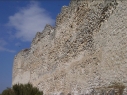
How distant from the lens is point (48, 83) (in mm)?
11352

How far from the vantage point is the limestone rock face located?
724 centimetres

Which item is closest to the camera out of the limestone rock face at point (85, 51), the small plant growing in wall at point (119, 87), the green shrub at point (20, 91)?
the small plant growing in wall at point (119, 87)

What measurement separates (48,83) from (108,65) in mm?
4518

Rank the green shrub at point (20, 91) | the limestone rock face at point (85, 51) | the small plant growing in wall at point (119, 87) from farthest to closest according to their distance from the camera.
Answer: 1. the green shrub at point (20, 91)
2. the limestone rock face at point (85, 51)
3. the small plant growing in wall at point (119, 87)

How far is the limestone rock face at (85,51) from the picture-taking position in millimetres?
7238

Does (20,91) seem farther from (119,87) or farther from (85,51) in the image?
(119,87)

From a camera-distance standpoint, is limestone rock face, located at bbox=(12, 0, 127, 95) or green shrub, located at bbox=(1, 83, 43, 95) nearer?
limestone rock face, located at bbox=(12, 0, 127, 95)

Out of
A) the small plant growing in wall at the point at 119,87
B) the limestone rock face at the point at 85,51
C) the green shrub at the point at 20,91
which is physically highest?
the limestone rock face at the point at 85,51

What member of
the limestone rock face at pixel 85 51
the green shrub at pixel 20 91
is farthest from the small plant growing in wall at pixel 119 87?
the green shrub at pixel 20 91

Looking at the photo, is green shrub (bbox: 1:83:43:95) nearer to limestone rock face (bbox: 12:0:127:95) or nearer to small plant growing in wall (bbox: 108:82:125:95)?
limestone rock face (bbox: 12:0:127:95)

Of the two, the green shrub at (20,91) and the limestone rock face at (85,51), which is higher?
the limestone rock face at (85,51)

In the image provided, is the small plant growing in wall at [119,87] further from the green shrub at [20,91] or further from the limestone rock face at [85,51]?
the green shrub at [20,91]

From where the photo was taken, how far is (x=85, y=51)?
884cm

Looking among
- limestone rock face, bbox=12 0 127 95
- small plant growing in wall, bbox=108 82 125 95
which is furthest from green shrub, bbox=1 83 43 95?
small plant growing in wall, bbox=108 82 125 95
